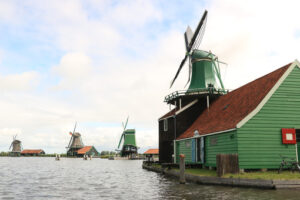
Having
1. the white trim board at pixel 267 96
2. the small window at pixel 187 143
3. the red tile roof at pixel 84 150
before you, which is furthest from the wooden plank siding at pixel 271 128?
the red tile roof at pixel 84 150

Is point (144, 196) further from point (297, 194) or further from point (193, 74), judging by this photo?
point (193, 74)

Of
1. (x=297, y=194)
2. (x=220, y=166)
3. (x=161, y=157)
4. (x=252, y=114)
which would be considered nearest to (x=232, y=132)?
(x=252, y=114)

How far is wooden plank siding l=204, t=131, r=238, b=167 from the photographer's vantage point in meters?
19.2

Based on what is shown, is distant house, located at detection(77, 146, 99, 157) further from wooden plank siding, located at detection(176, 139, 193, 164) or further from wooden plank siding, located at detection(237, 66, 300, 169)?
wooden plank siding, located at detection(237, 66, 300, 169)

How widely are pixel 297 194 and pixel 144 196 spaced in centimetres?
712

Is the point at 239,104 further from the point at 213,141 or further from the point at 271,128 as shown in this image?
the point at 271,128

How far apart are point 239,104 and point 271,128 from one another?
4.23 metres

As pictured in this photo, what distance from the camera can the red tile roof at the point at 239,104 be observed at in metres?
20.1

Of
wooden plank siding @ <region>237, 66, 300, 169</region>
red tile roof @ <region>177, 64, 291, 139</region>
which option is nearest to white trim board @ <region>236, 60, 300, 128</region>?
wooden plank siding @ <region>237, 66, 300, 169</region>

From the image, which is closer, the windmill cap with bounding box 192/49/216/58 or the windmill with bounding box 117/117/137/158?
the windmill cap with bounding box 192/49/216/58

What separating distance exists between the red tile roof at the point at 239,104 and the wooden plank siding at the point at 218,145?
48 centimetres

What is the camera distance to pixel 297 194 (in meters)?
13.2

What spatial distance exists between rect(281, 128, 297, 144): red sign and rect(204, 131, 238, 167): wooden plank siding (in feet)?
10.2

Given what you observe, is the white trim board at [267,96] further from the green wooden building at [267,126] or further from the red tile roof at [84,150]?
the red tile roof at [84,150]
